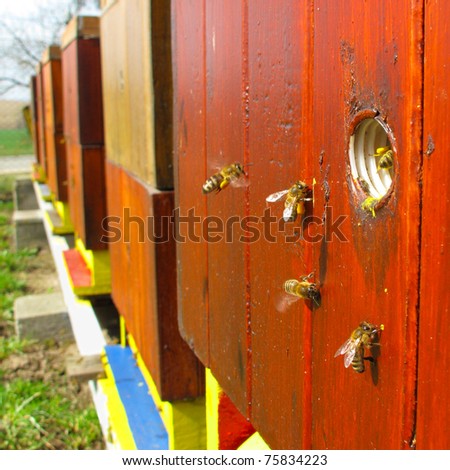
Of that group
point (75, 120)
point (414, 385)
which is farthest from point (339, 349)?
point (75, 120)

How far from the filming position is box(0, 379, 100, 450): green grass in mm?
4746

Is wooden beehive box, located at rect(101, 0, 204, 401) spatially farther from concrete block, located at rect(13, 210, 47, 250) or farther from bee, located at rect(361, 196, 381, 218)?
concrete block, located at rect(13, 210, 47, 250)

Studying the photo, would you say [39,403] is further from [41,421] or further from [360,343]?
[360,343]

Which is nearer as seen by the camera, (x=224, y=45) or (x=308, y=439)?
(x=308, y=439)

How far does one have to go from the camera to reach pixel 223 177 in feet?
5.18

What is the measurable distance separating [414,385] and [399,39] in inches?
17.6

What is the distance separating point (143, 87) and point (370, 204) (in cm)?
183

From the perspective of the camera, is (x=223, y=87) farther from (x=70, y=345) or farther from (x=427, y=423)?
(x=70, y=345)

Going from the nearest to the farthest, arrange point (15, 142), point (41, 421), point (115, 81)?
point (115, 81)
point (41, 421)
point (15, 142)

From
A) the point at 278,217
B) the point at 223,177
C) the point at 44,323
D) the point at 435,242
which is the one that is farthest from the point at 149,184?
the point at 44,323

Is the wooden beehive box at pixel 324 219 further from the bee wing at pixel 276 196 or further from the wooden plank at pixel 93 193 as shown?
the wooden plank at pixel 93 193

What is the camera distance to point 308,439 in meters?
Answer: 1.28

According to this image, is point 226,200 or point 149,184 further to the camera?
point 149,184

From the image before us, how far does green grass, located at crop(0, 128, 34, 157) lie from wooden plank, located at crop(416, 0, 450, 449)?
106 feet
